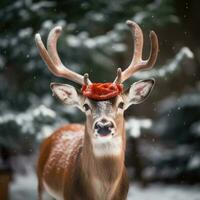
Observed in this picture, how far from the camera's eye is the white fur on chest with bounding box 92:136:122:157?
1929 mm

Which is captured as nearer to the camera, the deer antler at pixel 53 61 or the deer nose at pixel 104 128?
the deer nose at pixel 104 128

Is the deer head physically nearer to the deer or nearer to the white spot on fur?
the deer

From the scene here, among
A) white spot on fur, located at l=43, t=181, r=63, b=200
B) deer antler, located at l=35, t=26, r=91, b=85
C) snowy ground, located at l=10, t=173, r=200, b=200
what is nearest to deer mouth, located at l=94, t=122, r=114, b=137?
deer antler, located at l=35, t=26, r=91, b=85

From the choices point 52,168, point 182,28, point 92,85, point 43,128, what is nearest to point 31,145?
point 43,128

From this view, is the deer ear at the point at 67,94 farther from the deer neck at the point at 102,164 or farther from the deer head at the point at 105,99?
the deer neck at the point at 102,164

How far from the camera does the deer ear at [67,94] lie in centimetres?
209

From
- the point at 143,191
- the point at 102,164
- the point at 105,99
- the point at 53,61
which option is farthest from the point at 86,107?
the point at 143,191

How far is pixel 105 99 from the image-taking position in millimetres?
1960

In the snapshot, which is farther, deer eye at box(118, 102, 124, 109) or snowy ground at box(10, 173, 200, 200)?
snowy ground at box(10, 173, 200, 200)

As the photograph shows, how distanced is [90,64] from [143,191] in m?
0.76

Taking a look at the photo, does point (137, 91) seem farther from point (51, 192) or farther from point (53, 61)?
point (51, 192)

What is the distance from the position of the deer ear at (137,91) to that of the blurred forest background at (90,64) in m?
1.01

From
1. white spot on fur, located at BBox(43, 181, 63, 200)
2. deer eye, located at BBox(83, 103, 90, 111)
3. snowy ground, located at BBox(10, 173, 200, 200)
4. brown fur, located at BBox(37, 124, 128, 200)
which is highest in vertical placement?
deer eye, located at BBox(83, 103, 90, 111)

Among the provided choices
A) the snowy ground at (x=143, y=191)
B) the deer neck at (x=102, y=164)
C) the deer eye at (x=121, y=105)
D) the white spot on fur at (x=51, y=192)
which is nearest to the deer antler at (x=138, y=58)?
the deer eye at (x=121, y=105)
